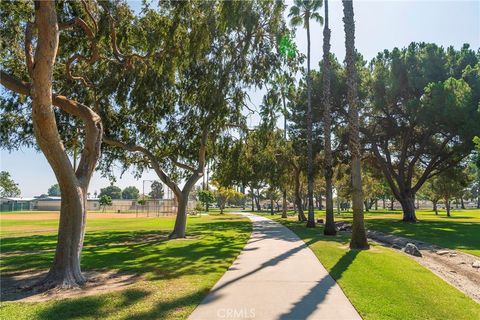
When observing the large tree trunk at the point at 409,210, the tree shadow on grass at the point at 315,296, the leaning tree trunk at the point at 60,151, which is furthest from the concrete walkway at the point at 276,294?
the large tree trunk at the point at 409,210

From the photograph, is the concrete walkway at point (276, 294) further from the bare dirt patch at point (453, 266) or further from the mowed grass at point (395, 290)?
the bare dirt patch at point (453, 266)

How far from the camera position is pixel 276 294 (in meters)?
7.42

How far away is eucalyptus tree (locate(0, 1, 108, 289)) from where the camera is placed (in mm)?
8133

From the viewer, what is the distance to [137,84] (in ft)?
47.3

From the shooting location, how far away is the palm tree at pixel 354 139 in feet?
49.2

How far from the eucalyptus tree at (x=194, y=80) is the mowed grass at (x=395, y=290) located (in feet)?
25.4

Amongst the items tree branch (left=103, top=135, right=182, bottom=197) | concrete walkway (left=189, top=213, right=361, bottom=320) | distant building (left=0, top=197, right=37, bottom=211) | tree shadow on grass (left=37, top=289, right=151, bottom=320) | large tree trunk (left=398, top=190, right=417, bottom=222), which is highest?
tree branch (left=103, top=135, right=182, bottom=197)

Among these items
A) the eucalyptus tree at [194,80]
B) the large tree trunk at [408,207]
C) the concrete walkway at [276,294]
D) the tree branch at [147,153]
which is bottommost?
the concrete walkway at [276,294]

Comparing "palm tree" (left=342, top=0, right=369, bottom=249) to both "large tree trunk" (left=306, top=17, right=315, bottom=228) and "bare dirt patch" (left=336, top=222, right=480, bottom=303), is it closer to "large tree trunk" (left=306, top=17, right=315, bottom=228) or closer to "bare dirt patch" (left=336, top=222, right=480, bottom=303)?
"bare dirt patch" (left=336, top=222, right=480, bottom=303)

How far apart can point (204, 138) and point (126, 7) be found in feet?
26.9

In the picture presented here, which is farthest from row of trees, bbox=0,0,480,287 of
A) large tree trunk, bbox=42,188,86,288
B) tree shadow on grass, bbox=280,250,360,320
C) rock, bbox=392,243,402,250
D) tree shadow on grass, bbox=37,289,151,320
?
tree shadow on grass, bbox=280,250,360,320

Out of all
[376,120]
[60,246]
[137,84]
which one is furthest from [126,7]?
[376,120]

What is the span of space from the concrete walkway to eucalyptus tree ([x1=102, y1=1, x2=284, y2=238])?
6895mm

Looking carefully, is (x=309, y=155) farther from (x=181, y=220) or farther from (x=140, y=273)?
(x=140, y=273)
